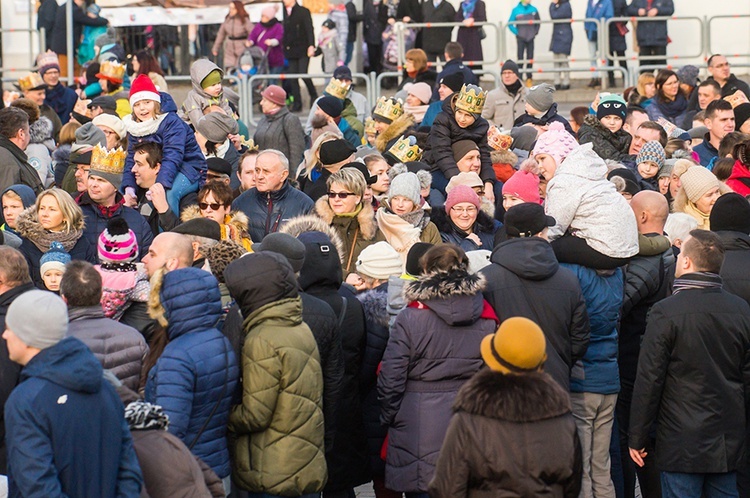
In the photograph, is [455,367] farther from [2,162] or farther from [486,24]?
[486,24]

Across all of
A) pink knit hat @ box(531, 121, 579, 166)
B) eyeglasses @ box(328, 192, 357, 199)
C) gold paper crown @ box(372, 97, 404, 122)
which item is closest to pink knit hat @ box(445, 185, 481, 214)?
eyeglasses @ box(328, 192, 357, 199)

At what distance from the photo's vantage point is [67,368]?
4.95 m

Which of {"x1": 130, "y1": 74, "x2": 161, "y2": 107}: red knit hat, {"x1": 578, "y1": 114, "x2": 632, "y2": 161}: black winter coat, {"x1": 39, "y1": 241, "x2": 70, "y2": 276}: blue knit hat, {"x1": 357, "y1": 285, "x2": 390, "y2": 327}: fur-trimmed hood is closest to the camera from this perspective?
{"x1": 357, "y1": 285, "x2": 390, "y2": 327}: fur-trimmed hood

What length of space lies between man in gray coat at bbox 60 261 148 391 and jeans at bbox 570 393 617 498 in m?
2.55

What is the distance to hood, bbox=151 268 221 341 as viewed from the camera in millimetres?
5789

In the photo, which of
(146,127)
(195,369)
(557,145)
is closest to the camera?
(195,369)

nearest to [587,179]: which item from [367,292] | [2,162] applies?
[367,292]

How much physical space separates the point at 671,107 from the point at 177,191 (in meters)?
7.26

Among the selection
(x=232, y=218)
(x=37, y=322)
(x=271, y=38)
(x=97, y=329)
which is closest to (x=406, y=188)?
(x=232, y=218)

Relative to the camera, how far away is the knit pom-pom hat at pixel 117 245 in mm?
7188

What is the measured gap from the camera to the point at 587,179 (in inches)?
292

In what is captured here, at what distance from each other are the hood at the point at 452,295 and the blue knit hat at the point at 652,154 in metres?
4.25

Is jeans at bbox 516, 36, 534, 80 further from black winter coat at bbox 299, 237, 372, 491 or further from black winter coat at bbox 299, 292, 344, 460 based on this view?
black winter coat at bbox 299, 292, 344, 460

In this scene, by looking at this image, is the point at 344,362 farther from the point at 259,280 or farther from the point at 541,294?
the point at 541,294
